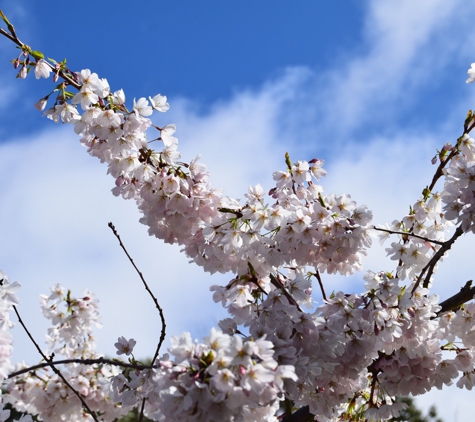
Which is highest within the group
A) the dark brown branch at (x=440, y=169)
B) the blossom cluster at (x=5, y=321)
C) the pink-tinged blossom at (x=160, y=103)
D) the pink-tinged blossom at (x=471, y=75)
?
the pink-tinged blossom at (x=160, y=103)

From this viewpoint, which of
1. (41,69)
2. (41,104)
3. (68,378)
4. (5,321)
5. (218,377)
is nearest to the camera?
(218,377)

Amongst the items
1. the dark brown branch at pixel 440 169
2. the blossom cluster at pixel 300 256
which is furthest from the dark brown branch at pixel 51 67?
the dark brown branch at pixel 440 169

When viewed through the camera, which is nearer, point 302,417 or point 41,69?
point 41,69

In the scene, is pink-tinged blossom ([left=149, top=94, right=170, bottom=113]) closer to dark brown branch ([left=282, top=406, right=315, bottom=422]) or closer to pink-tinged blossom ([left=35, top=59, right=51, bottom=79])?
pink-tinged blossom ([left=35, top=59, right=51, bottom=79])

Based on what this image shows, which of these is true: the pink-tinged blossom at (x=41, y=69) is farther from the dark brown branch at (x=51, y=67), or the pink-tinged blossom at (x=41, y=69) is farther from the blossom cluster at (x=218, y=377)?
the blossom cluster at (x=218, y=377)

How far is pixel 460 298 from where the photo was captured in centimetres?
A: 291

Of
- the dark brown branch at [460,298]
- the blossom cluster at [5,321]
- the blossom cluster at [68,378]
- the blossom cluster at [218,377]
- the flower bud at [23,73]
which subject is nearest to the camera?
the blossom cluster at [218,377]

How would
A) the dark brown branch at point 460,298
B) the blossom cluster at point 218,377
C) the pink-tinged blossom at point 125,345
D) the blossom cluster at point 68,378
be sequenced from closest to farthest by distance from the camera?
the blossom cluster at point 218,377, the dark brown branch at point 460,298, the pink-tinged blossom at point 125,345, the blossom cluster at point 68,378

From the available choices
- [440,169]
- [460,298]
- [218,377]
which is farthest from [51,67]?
[460,298]

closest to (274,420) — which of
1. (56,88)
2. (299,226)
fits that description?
(299,226)

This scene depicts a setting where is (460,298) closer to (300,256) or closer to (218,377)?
(300,256)

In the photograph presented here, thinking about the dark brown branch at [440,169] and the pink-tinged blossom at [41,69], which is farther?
the dark brown branch at [440,169]

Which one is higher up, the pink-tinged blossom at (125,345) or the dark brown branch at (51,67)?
the dark brown branch at (51,67)

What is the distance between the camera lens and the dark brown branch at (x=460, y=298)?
289 centimetres
